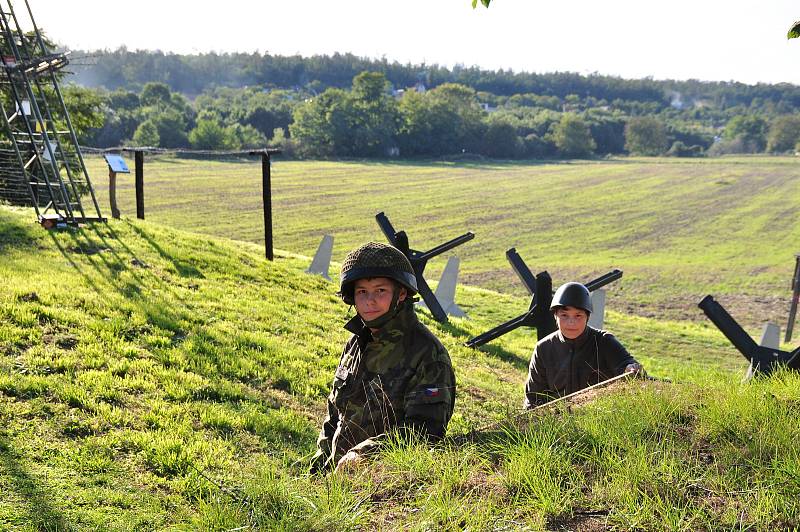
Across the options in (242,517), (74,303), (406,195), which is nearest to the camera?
(242,517)

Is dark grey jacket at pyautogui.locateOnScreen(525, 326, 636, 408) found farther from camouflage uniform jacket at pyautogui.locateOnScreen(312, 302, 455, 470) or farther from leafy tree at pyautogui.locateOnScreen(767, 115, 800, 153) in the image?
leafy tree at pyautogui.locateOnScreen(767, 115, 800, 153)

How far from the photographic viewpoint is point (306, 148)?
11231 cm

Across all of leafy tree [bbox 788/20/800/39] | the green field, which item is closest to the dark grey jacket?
the green field

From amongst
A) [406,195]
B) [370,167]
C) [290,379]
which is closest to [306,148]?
[370,167]

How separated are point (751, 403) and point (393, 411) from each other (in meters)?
2.06

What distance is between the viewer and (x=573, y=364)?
5004 millimetres

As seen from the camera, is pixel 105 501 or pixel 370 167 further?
pixel 370 167

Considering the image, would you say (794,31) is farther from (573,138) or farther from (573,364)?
(573,138)

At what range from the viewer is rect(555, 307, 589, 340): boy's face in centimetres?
499

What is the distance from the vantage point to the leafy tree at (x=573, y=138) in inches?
5817

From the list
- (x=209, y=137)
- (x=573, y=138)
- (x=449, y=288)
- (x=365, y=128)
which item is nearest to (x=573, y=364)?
(x=449, y=288)

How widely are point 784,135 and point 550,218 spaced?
152969 millimetres

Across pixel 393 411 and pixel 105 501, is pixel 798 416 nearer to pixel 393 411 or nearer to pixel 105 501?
pixel 393 411

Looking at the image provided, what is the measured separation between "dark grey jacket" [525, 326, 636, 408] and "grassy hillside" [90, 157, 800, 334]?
19772 millimetres
